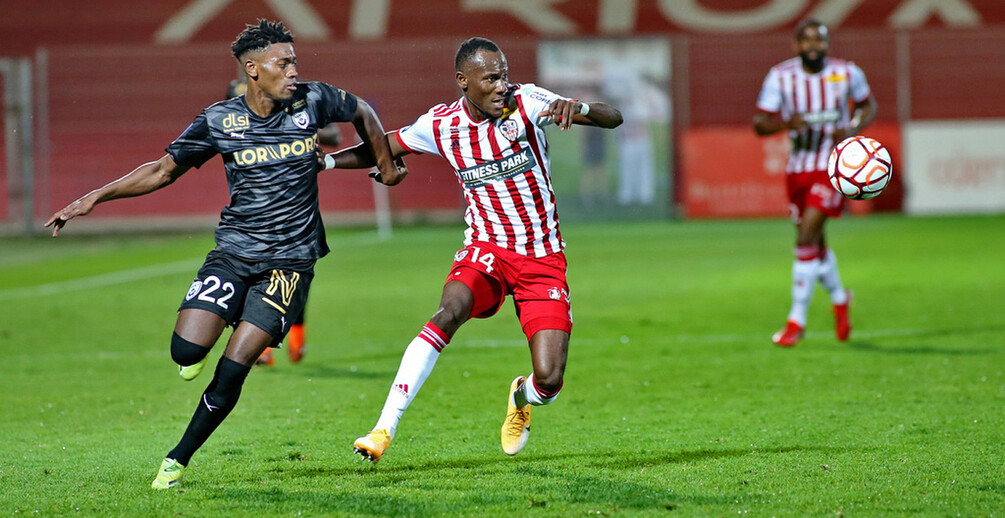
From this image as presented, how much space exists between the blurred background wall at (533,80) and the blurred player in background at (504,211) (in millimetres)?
18665

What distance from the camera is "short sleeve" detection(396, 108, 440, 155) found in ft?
21.7

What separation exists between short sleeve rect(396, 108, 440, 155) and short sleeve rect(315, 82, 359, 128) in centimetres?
35

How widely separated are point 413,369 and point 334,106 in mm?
1356

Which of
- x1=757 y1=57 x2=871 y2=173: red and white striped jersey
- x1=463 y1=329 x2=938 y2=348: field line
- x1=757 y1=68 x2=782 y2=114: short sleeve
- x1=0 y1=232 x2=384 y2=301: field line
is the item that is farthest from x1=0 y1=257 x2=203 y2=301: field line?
x1=757 y1=57 x2=871 y2=173: red and white striped jersey

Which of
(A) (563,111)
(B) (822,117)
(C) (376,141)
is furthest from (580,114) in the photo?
(B) (822,117)

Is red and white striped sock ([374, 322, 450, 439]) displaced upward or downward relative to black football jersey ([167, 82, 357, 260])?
downward

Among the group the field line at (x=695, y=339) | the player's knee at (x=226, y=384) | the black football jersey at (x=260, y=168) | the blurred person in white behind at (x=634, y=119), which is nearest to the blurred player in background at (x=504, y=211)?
the black football jersey at (x=260, y=168)

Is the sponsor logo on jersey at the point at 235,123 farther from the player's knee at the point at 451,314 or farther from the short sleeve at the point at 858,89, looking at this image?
the short sleeve at the point at 858,89

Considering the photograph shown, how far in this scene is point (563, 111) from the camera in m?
5.91

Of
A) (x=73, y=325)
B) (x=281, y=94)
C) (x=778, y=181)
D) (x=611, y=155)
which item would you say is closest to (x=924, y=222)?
(x=778, y=181)

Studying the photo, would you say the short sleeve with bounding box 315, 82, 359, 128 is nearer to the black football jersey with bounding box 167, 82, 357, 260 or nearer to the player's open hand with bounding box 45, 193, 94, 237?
the black football jersey with bounding box 167, 82, 357, 260

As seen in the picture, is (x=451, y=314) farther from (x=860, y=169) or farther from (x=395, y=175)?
(x=860, y=169)

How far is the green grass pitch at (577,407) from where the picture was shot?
18.4 ft

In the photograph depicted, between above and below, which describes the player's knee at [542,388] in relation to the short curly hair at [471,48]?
below
